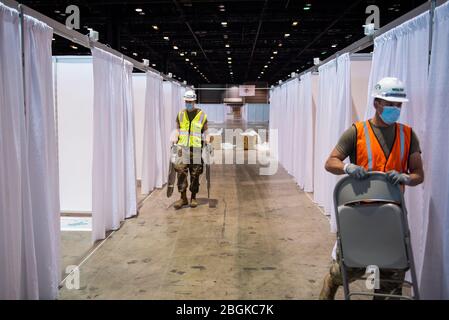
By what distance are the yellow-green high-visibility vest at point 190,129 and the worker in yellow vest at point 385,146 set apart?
3.80 m

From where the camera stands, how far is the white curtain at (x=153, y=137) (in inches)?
284

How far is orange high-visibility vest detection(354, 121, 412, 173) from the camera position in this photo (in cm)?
244

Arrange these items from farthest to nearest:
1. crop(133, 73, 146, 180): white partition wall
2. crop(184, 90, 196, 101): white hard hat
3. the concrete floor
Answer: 1. crop(133, 73, 146, 180): white partition wall
2. crop(184, 90, 196, 101): white hard hat
3. the concrete floor

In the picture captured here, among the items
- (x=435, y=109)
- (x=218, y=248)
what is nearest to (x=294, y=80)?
(x=218, y=248)

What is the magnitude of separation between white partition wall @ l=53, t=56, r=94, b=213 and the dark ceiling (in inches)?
157


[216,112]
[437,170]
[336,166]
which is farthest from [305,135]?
[216,112]

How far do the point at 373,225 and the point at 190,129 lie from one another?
4291mm

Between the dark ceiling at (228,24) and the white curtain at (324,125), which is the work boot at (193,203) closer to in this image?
the white curtain at (324,125)

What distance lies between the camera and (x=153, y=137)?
757 cm

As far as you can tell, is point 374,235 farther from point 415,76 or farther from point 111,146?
point 111,146

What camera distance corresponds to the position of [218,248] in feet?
14.5

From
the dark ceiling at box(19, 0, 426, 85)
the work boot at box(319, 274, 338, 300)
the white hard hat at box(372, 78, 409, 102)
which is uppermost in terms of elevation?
the dark ceiling at box(19, 0, 426, 85)

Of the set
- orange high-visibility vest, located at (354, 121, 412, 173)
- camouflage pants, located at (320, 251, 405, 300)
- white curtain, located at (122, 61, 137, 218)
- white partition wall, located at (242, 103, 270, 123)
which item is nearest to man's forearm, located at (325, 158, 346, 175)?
orange high-visibility vest, located at (354, 121, 412, 173)

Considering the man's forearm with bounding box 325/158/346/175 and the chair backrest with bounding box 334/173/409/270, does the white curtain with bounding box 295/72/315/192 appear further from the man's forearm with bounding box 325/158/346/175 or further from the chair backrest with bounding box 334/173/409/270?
the chair backrest with bounding box 334/173/409/270
